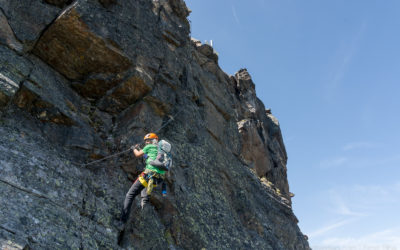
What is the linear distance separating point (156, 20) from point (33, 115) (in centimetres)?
776

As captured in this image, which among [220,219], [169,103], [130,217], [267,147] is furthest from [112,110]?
[267,147]

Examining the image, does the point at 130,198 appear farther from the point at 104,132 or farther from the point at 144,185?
the point at 104,132

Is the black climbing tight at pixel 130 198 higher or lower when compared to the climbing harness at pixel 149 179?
lower

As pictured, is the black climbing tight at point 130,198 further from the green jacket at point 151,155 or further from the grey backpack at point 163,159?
the grey backpack at point 163,159

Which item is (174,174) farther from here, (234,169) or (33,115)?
(234,169)

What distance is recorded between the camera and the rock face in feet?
27.2

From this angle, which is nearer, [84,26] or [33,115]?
[33,115]

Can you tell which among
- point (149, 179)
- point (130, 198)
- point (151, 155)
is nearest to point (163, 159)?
point (151, 155)

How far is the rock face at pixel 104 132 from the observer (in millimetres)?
8305

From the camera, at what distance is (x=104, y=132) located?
11852 mm

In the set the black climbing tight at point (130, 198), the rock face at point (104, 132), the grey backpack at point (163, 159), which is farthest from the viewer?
the grey backpack at point (163, 159)

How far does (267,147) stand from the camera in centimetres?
3072

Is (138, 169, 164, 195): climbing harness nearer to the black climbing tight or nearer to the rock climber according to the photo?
the rock climber

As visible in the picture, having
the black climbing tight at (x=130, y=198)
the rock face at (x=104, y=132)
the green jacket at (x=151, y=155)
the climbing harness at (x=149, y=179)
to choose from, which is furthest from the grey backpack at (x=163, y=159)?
the rock face at (x=104, y=132)
